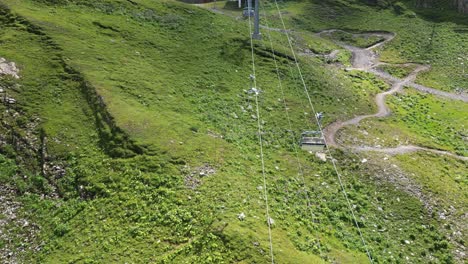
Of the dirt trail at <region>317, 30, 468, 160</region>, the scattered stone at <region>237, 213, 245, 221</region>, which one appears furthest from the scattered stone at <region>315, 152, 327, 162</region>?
the scattered stone at <region>237, 213, 245, 221</region>

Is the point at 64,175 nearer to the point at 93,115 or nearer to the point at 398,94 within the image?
the point at 93,115

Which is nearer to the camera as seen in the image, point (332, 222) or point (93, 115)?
point (332, 222)

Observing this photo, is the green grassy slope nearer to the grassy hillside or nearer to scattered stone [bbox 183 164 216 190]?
the grassy hillside

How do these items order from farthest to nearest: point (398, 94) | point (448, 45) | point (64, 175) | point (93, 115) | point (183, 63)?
point (448, 45), point (398, 94), point (183, 63), point (93, 115), point (64, 175)

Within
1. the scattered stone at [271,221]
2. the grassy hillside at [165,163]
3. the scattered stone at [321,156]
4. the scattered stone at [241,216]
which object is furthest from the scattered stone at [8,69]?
the scattered stone at [321,156]

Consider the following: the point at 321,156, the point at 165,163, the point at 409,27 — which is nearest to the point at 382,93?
the point at 321,156

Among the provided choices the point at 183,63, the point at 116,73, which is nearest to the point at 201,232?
the point at 116,73

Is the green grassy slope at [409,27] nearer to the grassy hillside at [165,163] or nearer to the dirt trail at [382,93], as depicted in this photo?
the dirt trail at [382,93]
